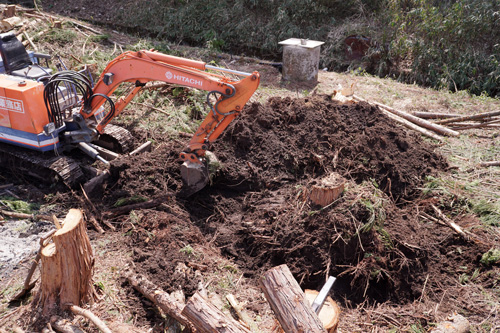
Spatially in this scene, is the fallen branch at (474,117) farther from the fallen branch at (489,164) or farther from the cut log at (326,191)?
the cut log at (326,191)

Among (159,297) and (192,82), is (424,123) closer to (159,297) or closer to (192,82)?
(192,82)

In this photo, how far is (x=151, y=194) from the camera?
253 inches

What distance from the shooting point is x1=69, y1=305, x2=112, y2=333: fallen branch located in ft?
12.8

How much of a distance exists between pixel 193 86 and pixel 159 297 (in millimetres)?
3131

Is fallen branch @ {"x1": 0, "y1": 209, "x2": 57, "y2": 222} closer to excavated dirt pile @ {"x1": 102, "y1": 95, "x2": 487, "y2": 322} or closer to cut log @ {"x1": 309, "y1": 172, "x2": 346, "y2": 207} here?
excavated dirt pile @ {"x1": 102, "y1": 95, "x2": 487, "y2": 322}

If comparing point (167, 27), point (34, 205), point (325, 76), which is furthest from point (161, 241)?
point (167, 27)

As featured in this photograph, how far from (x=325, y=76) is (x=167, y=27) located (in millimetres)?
6976

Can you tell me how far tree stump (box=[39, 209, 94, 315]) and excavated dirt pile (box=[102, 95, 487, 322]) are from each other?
97 centimetres

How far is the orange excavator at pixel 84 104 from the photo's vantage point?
621 centimetres

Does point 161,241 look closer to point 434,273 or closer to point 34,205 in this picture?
point 34,205

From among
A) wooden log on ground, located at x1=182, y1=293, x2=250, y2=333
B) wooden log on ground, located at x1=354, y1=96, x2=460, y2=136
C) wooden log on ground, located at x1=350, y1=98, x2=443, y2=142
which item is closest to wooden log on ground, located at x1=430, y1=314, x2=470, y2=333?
wooden log on ground, located at x1=182, y1=293, x2=250, y2=333

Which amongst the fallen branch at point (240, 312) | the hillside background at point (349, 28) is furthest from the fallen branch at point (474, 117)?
the fallen branch at point (240, 312)

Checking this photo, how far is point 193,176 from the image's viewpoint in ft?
21.4

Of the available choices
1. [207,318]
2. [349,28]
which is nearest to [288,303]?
[207,318]
